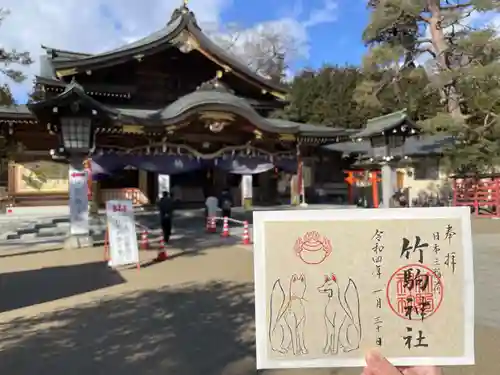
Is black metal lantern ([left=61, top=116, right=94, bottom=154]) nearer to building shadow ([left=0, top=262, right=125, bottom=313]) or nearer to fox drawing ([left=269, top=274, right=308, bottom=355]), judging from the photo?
building shadow ([left=0, top=262, right=125, bottom=313])

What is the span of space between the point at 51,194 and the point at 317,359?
66.4 ft

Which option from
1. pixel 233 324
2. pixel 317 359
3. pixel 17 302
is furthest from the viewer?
pixel 17 302

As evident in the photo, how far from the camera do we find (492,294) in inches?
277

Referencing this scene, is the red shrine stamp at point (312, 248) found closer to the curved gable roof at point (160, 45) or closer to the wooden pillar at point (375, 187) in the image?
the curved gable roof at point (160, 45)

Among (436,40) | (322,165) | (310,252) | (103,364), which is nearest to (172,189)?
(322,165)

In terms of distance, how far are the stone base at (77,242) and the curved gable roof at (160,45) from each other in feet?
28.1

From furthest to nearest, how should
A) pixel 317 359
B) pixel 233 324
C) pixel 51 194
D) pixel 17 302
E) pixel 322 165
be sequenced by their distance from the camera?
pixel 322 165, pixel 51 194, pixel 17 302, pixel 233 324, pixel 317 359

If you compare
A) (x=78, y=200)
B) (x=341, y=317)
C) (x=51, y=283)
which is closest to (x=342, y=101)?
(x=78, y=200)

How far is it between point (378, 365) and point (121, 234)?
8.23 metres

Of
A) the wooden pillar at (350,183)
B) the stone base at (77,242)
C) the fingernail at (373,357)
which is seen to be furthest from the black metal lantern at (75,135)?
the wooden pillar at (350,183)

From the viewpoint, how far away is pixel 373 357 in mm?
1777

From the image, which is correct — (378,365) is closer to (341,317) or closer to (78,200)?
(341,317)

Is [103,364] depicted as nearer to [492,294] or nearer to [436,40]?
[492,294]

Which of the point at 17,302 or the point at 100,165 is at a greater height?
the point at 100,165
